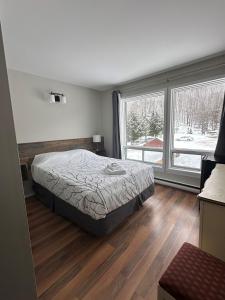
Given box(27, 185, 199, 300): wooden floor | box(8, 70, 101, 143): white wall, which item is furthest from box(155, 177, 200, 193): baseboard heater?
box(8, 70, 101, 143): white wall

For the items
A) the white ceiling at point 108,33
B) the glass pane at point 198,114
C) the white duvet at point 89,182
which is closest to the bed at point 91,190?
the white duvet at point 89,182

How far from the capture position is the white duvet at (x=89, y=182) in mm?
1725

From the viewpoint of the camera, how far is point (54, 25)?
1.68m

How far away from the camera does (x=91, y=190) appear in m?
1.78

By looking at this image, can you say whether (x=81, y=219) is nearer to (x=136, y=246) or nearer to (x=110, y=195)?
(x=110, y=195)

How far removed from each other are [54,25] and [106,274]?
8.75 feet

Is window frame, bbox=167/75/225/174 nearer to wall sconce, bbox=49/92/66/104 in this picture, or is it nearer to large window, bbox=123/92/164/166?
large window, bbox=123/92/164/166

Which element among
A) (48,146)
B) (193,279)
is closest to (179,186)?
(193,279)

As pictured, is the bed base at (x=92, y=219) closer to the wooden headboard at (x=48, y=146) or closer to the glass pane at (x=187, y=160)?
the wooden headboard at (x=48, y=146)

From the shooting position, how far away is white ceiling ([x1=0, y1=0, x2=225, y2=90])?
1453 mm

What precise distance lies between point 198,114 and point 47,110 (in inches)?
124

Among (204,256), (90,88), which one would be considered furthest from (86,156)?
(204,256)

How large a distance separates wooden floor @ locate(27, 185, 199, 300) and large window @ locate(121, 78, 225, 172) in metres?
1.15

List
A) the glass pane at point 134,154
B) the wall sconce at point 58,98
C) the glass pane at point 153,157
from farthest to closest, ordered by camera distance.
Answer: the glass pane at point 134,154 < the glass pane at point 153,157 < the wall sconce at point 58,98
